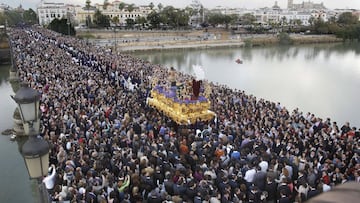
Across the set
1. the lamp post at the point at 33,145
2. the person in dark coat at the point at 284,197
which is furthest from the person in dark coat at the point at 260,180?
the lamp post at the point at 33,145

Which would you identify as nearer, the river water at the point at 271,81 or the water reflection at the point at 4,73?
the river water at the point at 271,81

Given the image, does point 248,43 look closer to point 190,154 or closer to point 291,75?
point 291,75

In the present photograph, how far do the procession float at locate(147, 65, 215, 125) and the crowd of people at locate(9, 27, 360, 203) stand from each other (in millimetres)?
359

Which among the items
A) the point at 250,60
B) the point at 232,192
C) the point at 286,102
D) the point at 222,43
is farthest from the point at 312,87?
the point at 222,43

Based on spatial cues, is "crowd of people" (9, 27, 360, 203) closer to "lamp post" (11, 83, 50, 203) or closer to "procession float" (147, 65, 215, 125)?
"procession float" (147, 65, 215, 125)

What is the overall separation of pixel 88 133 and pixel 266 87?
63.4 ft

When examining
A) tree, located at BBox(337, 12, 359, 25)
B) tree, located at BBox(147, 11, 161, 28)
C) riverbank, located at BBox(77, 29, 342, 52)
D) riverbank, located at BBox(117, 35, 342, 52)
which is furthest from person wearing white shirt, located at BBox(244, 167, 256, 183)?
tree, located at BBox(337, 12, 359, 25)

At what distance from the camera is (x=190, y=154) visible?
7.60m

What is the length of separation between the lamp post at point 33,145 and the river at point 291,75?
52.9 feet

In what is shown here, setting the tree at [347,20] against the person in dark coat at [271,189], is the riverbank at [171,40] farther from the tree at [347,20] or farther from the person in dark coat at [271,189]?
the person in dark coat at [271,189]

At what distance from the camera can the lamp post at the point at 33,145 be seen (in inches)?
107

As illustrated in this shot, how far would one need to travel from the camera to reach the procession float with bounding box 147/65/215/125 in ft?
38.3

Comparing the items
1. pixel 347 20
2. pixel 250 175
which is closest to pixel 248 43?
pixel 347 20

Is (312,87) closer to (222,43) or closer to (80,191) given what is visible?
(80,191)
